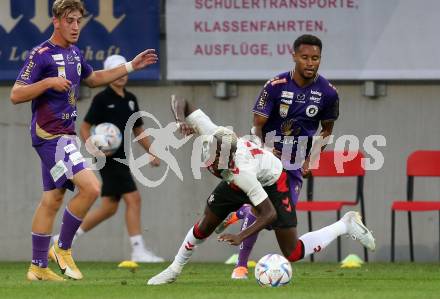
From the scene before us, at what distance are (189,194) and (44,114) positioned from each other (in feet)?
16.5

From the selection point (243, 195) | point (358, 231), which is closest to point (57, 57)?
point (243, 195)

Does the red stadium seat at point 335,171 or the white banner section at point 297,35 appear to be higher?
the white banner section at point 297,35

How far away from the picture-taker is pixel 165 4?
615 inches

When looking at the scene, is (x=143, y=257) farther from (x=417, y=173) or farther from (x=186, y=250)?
(x=186, y=250)

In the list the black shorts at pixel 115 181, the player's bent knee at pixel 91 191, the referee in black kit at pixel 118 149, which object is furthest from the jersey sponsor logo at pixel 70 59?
the black shorts at pixel 115 181

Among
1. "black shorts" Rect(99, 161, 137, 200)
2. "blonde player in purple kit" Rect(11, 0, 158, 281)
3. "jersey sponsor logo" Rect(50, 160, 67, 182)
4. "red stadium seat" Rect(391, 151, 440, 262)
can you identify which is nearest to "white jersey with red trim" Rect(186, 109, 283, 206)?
"blonde player in purple kit" Rect(11, 0, 158, 281)

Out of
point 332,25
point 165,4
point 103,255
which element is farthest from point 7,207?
point 332,25

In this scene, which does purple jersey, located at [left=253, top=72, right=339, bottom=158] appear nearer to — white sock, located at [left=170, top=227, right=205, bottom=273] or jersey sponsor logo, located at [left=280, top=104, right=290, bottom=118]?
jersey sponsor logo, located at [left=280, top=104, right=290, bottom=118]

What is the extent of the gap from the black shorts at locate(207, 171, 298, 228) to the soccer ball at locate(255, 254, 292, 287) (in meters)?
0.69

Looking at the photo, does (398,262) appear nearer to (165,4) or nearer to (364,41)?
(364,41)

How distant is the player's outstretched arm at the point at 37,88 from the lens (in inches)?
→ 422

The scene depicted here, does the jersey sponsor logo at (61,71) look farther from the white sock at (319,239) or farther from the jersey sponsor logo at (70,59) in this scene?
the white sock at (319,239)

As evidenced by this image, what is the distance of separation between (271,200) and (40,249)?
207cm

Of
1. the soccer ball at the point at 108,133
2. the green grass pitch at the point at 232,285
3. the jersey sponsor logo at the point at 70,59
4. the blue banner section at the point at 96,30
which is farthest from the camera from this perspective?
the blue banner section at the point at 96,30
